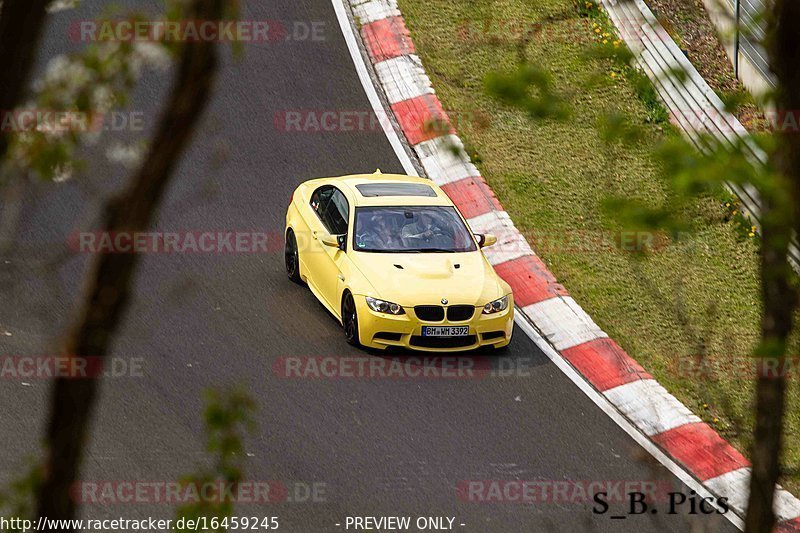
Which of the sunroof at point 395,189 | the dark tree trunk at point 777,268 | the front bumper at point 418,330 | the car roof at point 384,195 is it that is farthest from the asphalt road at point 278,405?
the dark tree trunk at point 777,268

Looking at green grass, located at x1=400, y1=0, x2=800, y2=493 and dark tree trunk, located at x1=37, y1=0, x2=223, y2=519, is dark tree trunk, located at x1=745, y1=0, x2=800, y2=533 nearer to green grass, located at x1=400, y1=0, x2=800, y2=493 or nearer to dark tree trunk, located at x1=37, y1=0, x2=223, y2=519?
dark tree trunk, located at x1=37, y1=0, x2=223, y2=519

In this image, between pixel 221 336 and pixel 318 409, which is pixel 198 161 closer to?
pixel 221 336

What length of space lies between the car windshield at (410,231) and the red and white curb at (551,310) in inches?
Result: 31.2

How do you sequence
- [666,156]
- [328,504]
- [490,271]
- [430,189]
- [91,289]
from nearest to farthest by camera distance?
[91,289], [666,156], [328,504], [490,271], [430,189]

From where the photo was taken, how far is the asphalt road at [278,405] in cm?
978

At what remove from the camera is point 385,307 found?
1195cm

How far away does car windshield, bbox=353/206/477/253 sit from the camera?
1267cm

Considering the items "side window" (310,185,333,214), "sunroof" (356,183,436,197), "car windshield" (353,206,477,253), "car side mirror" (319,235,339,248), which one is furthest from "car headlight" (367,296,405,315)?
"side window" (310,185,333,214)

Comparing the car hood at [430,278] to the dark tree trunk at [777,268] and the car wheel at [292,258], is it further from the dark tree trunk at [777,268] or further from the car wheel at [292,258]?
the dark tree trunk at [777,268]

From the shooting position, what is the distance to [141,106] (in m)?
16.2

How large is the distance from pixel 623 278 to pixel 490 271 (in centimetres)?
191

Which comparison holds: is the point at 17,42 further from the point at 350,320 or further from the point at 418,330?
the point at 350,320

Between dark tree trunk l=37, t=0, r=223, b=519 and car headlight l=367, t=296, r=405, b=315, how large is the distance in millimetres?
8429

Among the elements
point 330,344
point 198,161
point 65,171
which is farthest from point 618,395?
point 65,171
